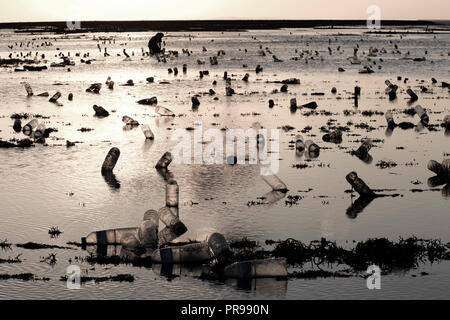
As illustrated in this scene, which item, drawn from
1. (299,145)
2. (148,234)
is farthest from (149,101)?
(148,234)

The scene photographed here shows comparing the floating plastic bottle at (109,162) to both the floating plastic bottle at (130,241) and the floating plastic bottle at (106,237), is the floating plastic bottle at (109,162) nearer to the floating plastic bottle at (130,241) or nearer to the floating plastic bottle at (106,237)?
the floating plastic bottle at (106,237)

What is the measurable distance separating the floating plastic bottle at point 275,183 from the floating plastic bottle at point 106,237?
24.7 feet

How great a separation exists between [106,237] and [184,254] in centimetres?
261

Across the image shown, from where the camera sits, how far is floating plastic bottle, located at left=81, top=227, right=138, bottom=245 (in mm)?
20969

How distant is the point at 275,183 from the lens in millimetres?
27766

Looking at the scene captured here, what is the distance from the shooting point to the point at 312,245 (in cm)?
2031

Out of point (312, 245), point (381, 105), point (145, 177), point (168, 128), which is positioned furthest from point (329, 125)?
point (312, 245)

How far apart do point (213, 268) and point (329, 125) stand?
25402 mm

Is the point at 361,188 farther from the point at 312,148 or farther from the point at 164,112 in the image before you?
the point at 164,112

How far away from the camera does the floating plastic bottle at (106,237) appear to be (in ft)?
68.8

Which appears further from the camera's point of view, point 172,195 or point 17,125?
point 17,125

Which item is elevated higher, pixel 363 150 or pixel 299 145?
pixel 299 145

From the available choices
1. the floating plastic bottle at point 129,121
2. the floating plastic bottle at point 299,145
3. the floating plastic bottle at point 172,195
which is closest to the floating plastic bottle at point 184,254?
the floating plastic bottle at point 172,195

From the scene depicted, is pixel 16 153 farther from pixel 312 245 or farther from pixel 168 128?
pixel 312 245
